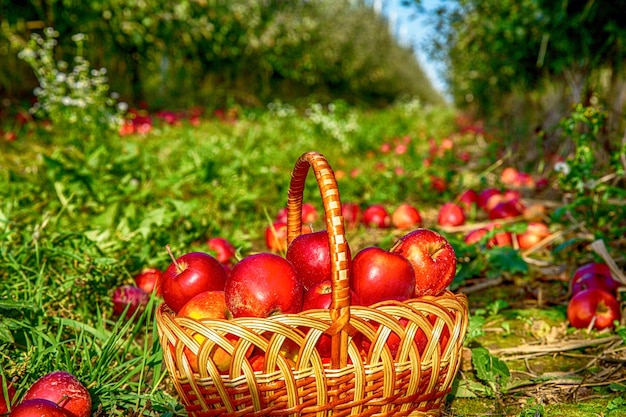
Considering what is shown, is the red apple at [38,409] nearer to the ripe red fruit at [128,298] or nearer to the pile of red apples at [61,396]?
the pile of red apples at [61,396]

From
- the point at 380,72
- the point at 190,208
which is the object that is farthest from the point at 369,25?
the point at 190,208

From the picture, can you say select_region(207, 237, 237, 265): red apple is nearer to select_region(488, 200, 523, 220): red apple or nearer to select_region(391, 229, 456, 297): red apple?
select_region(391, 229, 456, 297): red apple

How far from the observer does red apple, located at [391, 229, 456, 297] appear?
58.9 inches

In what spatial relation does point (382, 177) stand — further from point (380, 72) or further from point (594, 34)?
point (380, 72)

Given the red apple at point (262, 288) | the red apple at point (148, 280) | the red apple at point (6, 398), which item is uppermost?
the red apple at point (262, 288)

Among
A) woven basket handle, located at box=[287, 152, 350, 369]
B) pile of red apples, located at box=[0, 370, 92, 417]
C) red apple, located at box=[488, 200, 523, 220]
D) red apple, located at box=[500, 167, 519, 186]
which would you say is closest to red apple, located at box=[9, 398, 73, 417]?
pile of red apples, located at box=[0, 370, 92, 417]

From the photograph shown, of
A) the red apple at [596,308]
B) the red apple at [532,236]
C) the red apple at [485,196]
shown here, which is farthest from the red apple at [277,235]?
the red apple at [485,196]

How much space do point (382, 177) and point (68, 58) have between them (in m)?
5.31

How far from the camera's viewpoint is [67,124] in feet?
14.4

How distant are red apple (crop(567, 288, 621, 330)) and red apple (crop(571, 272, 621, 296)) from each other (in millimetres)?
45

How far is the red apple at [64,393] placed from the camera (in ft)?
4.17

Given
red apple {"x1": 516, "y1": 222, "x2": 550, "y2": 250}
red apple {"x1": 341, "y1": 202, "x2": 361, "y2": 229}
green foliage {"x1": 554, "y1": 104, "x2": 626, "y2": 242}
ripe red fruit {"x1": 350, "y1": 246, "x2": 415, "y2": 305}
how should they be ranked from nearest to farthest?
ripe red fruit {"x1": 350, "y1": 246, "x2": 415, "y2": 305} → green foliage {"x1": 554, "y1": 104, "x2": 626, "y2": 242} → red apple {"x1": 516, "y1": 222, "x2": 550, "y2": 250} → red apple {"x1": 341, "y1": 202, "x2": 361, "y2": 229}

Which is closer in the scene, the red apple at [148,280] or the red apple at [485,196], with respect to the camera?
the red apple at [148,280]

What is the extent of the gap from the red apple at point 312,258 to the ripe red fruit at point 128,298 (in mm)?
740
